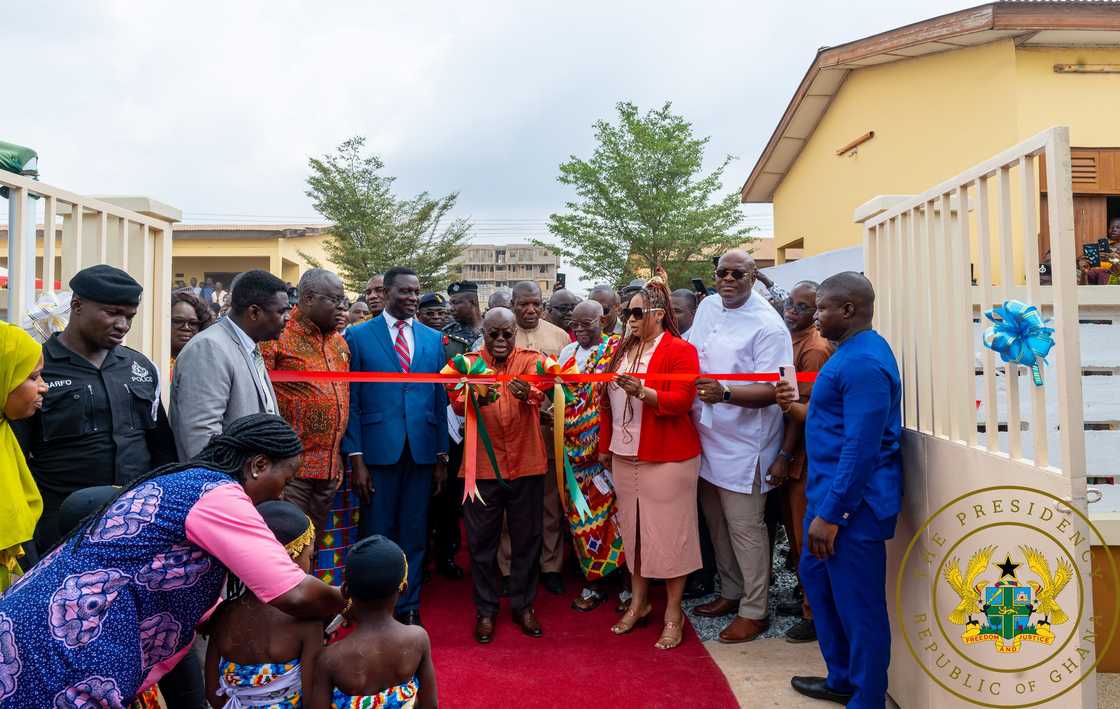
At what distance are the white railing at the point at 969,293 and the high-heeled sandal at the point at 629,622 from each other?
2003 mm

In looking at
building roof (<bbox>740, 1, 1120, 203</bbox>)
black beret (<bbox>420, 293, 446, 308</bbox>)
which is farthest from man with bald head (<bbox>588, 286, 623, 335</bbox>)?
building roof (<bbox>740, 1, 1120, 203</bbox>)

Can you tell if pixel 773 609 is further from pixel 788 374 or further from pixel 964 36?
pixel 964 36

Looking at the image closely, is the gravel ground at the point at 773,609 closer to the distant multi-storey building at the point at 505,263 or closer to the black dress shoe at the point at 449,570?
the black dress shoe at the point at 449,570

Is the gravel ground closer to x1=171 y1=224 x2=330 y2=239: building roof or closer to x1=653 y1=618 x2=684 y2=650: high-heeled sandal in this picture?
x1=653 y1=618 x2=684 y2=650: high-heeled sandal

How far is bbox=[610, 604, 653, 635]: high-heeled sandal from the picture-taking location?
14.6 feet

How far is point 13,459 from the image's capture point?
2.57 meters

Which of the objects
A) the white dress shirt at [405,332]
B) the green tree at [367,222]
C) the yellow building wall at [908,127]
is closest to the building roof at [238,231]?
the green tree at [367,222]

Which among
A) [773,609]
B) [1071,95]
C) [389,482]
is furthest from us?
[1071,95]

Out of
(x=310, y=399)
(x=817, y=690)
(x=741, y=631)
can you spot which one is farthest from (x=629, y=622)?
(x=310, y=399)

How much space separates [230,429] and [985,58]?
1083 centimetres

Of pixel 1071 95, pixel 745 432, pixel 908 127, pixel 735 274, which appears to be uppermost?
pixel 908 127

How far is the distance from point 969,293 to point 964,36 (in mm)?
8509

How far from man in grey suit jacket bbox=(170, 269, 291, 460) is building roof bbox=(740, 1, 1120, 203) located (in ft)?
31.3

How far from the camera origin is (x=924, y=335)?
3.30 m
